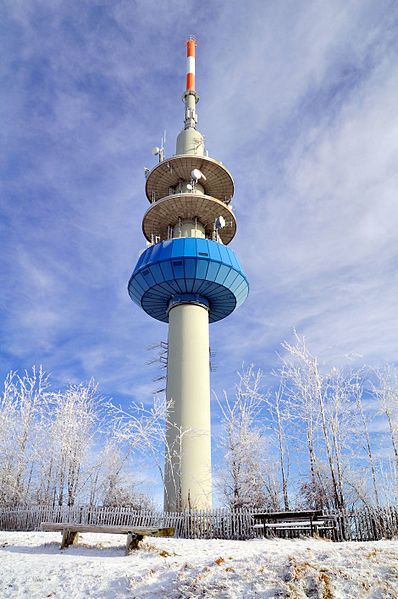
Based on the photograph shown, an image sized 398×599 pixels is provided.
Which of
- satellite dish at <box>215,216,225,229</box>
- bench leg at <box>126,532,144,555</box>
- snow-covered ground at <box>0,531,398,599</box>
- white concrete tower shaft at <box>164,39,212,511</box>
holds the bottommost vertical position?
snow-covered ground at <box>0,531,398,599</box>

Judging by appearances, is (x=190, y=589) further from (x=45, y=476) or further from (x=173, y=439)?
(x=45, y=476)

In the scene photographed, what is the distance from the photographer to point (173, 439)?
22453 millimetres

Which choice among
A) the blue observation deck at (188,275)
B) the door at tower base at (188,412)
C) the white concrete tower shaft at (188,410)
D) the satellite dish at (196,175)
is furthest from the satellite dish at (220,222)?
the door at tower base at (188,412)

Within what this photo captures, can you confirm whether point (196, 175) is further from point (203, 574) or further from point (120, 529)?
point (203, 574)

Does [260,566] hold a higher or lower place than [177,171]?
lower

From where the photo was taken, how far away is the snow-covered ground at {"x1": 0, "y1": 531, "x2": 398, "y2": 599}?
20.2 feet

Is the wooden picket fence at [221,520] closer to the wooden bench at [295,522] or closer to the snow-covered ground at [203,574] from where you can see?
the wooden bench at [295,522]

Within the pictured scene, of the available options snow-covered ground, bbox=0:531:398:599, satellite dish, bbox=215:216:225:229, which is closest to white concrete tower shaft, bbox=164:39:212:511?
satellite dish, bbox=215:216:225:229

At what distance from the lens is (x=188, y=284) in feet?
82.4

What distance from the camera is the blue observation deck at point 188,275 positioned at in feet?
80.4

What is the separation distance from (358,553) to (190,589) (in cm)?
285

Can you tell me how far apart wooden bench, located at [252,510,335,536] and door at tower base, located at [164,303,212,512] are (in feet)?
16.8

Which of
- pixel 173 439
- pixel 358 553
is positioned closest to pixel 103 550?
pixel 358 553

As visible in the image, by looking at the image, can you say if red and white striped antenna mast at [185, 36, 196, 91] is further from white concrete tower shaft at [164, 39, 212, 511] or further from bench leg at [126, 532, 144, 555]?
bench leg at [126, 532, 144, 555]
